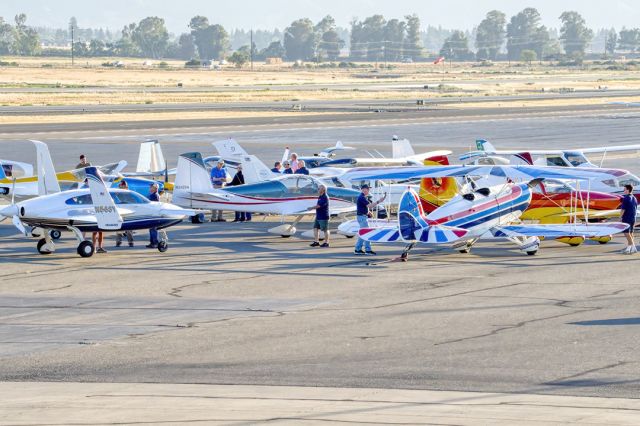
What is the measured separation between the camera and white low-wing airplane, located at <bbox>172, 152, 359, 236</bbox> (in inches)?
1361

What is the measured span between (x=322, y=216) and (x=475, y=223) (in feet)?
15.6

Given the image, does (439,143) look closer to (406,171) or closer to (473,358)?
(406,171)

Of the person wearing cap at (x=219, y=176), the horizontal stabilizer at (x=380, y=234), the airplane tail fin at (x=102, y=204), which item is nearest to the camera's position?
the horizontal stabilizer at (x=380, y=234)

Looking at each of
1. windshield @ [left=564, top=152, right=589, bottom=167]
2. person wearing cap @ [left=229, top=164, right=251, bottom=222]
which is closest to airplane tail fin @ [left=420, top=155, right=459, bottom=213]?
person wearing cap @ [left=229, top=164, right=251, bottom=222]

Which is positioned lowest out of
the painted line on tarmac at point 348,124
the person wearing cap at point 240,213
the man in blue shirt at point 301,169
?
the painted line on tarmac at point 348,124

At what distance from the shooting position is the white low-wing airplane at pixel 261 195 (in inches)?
1361

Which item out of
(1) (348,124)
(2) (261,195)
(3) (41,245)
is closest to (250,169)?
(2) (261,195)

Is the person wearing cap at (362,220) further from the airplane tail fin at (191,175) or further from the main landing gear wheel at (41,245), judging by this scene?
the main landing gear wheel at (41,245)

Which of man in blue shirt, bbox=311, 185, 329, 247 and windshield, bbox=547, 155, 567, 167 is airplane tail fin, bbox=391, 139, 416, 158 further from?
man in blue shirt, bbox=311, 185, 329, 247

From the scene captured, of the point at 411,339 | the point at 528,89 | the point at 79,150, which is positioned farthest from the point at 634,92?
the point at 411,339

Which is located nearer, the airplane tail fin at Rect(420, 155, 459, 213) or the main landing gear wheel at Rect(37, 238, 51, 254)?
the main landing gear wheel at Rect(37, 238, 51, 254)

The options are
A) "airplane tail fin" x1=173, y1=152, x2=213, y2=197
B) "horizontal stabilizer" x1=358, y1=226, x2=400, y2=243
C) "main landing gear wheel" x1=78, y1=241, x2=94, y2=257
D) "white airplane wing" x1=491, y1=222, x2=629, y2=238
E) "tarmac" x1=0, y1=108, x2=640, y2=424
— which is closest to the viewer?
"tarmac" x1=0, y1=108, x2=640, y2=424

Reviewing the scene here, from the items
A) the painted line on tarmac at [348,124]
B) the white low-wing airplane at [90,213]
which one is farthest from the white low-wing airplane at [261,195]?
the painted line on tarmac at [348,124]

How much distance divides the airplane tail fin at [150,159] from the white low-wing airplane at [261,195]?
415 inches
